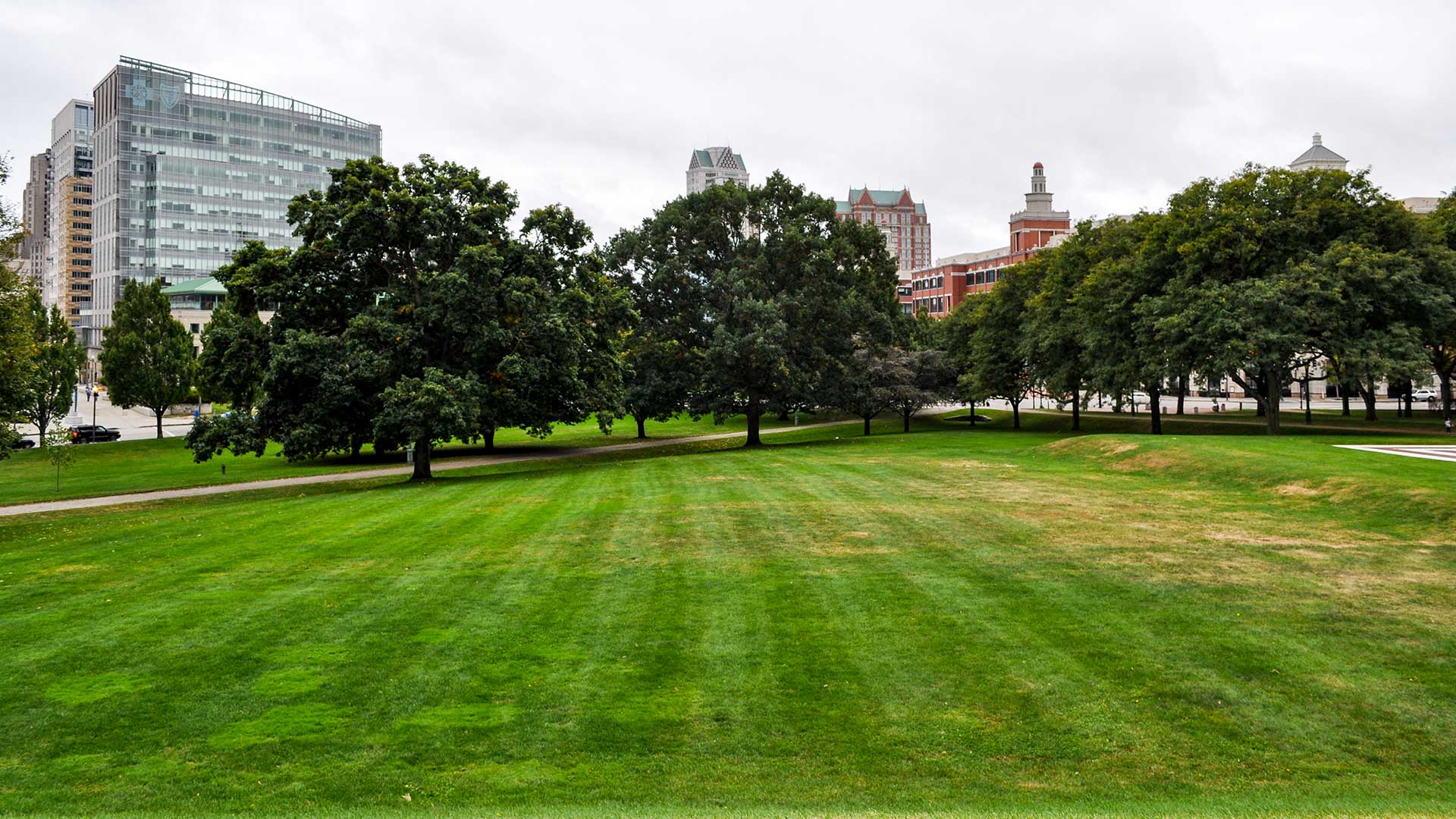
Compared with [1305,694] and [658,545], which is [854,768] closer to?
[1305,694]

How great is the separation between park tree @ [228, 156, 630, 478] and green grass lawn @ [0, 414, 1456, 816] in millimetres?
11802

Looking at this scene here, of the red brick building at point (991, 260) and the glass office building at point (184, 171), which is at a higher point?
the glass office building at point (184, 171)

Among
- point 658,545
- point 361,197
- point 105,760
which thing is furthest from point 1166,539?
point 361,197

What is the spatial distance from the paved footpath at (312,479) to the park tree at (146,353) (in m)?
31.2

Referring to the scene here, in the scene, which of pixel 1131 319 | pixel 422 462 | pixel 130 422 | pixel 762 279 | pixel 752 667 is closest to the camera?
pixel 752 667

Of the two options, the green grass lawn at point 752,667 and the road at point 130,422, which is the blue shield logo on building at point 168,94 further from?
the green grass lawn at point 752,667

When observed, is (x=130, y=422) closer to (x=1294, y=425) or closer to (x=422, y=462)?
(x=422, y=462)

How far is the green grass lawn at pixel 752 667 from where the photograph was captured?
24.3ft

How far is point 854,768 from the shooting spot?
7648 mm

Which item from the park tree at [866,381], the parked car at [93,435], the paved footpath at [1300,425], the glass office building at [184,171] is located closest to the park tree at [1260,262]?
the paved footpath at [1300,425]

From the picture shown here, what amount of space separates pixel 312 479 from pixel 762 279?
23546mm

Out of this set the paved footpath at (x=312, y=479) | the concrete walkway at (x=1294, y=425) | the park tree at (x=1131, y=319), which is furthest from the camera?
the park tree at (x=1131, y=319)

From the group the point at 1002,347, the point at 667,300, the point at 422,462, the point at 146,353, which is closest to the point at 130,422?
the point at 146,353

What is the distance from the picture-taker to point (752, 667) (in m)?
9.91
